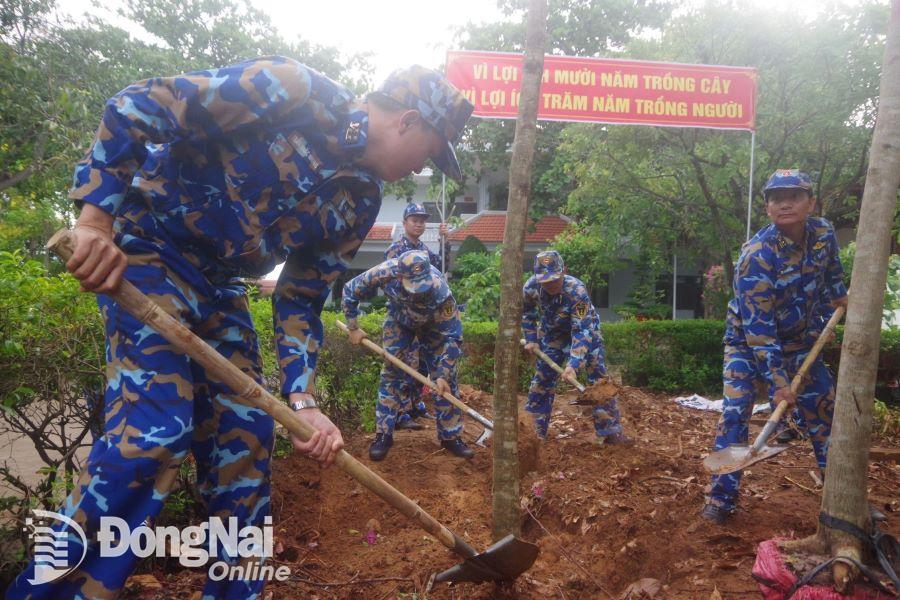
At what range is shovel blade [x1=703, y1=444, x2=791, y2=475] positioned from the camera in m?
3.27

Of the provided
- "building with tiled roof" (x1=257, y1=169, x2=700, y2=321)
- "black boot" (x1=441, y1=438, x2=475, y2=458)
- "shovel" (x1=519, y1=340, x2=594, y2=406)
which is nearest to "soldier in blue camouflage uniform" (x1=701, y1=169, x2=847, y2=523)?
"shovel" (x1=519, y1=340, x2=594, y2=406)

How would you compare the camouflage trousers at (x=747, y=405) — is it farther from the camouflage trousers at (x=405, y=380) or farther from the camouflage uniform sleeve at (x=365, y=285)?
the camouflage uniform sleeve at (x=365, y=285)

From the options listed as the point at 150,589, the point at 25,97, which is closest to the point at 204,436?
the point at 150,589

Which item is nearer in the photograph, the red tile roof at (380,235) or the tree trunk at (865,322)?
the tree trunk at (865,322)

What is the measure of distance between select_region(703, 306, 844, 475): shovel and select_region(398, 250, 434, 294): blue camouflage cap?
2677mm

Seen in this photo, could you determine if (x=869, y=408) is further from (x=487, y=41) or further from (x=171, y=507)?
(x=487, y=41)

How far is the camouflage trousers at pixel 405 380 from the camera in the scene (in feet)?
18.2

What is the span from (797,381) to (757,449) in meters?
0.50

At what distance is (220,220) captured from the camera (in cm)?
201

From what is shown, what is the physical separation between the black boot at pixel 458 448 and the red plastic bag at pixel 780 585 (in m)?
3.13

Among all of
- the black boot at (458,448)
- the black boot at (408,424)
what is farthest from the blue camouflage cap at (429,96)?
the black boot at (408,424)

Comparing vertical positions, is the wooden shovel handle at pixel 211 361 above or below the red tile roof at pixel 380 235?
below

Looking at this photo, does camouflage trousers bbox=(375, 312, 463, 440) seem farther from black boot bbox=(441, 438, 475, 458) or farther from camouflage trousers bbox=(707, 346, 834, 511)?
camouflage trousers bbox=(707, 346, 834, 511)

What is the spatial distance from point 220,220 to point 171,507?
1.87 meters
